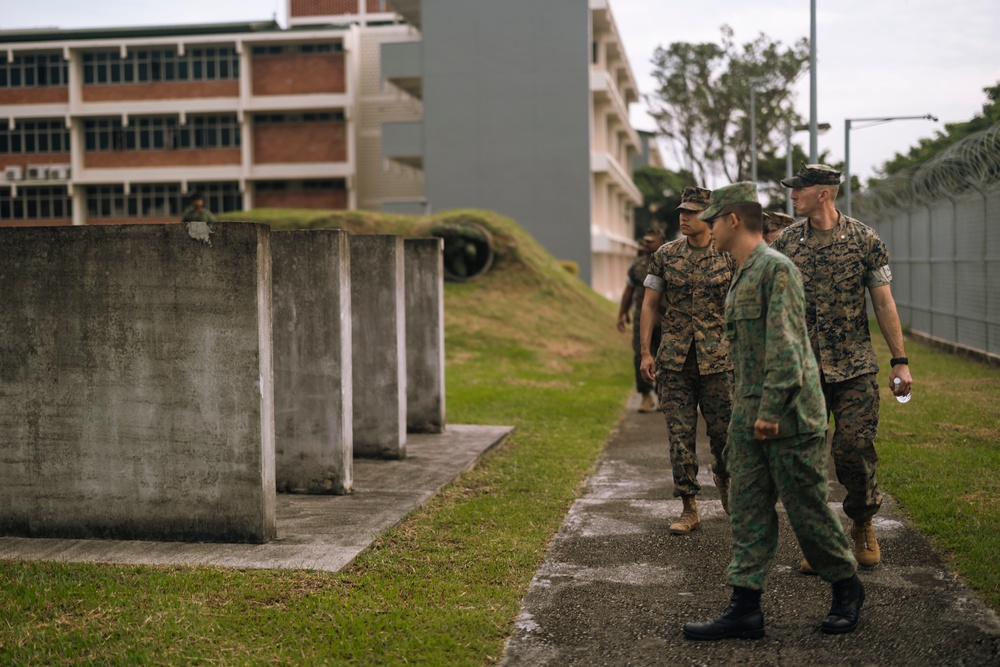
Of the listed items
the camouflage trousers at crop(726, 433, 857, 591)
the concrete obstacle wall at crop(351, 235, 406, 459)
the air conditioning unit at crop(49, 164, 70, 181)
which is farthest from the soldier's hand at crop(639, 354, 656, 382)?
the air conditioning unit at crop(49, 164, 70, 181)

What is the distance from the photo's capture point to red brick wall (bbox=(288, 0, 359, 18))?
5409 cm

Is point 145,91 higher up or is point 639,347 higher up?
point 145,91

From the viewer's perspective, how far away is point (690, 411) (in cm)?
671

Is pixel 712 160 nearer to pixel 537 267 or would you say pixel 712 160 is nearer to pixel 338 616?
pixel 537 267

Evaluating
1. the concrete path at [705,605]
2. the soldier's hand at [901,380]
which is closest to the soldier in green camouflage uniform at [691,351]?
the concrete path at [705,605]

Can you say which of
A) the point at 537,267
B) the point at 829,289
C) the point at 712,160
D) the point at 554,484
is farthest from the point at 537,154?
the point at 829,289

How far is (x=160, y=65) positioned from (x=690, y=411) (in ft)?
137

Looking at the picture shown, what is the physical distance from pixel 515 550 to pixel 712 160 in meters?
46.1

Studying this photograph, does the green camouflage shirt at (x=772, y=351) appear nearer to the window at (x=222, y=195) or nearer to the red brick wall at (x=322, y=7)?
the window at (x=222, y=195)

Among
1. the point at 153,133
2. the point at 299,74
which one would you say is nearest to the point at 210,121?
the point at 153,133

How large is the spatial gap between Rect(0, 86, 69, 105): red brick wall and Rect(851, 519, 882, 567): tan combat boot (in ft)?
143

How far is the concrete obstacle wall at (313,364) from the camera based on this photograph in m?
7.72

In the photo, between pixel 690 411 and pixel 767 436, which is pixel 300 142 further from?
pixel 767 436

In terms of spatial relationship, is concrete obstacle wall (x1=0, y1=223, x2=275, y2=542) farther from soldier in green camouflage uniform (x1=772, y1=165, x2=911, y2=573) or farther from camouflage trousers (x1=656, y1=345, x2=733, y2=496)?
soldier in green camouflage uniform (x1=772, y1=165, x2=911, y2=573)
